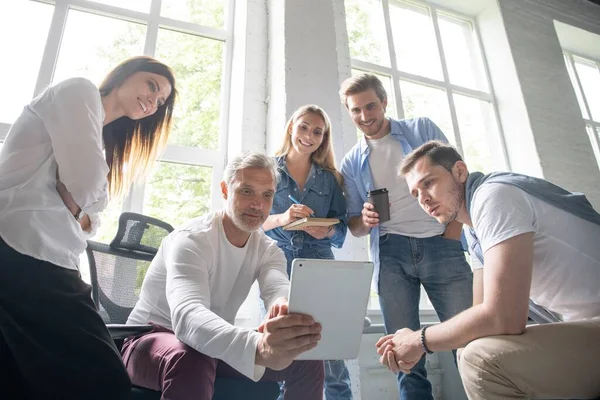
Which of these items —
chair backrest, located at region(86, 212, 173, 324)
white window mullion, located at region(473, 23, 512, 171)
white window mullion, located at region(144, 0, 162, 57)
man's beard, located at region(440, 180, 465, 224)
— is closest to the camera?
man's beard, located at region(440, 180, 465, 224)

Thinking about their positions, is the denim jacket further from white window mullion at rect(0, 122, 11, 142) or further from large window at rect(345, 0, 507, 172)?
large window at rect(345, 0, 507, 172)

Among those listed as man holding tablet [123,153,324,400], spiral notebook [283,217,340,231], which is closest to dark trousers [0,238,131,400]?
man holding tablet [123,153,324,400]

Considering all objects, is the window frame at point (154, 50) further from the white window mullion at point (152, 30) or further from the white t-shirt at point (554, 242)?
the white t-shirt at point (554, 242)

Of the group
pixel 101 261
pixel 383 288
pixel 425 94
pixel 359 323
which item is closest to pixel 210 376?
pixel 359 323

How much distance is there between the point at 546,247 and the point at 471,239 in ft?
1.11

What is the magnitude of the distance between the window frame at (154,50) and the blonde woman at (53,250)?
1183 mm

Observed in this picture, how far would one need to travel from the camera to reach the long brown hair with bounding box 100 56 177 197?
4.26ft

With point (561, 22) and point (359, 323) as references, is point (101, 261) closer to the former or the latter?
point (359, 323)

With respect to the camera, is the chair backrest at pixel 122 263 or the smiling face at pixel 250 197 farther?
the chair backrest at pixel 122 263

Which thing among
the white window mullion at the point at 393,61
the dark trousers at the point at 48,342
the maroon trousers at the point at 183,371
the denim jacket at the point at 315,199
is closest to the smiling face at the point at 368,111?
Result: the denim jacket at the point at 315,199

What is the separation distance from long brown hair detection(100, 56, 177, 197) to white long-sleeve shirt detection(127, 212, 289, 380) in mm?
333

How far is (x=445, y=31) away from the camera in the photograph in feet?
13.9

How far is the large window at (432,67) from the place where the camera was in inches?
141

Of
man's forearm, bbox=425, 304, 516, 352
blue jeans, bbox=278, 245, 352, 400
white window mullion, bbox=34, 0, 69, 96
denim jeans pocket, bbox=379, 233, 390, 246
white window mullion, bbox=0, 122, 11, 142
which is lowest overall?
blue jeans, bbox=278, 245, 352, 400
